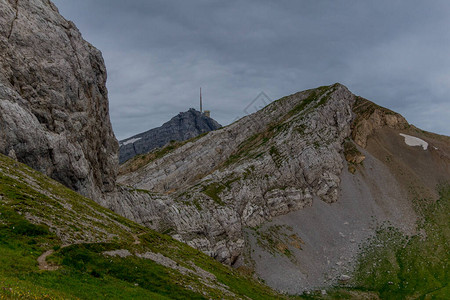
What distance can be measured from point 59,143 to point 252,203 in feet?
221

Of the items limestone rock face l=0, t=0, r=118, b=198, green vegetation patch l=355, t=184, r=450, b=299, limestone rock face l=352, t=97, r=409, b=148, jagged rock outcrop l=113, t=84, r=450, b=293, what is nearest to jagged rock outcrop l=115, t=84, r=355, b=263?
jagged rock outcrop l=113, t=84, r=450, b=293

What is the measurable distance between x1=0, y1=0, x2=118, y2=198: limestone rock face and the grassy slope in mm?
9308

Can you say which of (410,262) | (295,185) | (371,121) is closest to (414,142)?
(371,121)

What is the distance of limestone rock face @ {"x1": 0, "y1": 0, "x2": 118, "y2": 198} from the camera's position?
171 feet

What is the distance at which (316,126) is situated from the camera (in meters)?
140

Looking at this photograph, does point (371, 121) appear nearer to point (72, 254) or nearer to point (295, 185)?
point (295, 185)

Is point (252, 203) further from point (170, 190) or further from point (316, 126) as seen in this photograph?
point (316, 126)

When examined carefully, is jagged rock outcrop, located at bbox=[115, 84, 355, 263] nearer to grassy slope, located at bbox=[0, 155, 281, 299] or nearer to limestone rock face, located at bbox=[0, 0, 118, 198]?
limestone rock face, located at bbox=[0, 0, 118, 198]

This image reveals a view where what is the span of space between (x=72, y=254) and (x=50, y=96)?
40.3m

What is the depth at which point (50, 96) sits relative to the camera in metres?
59.9

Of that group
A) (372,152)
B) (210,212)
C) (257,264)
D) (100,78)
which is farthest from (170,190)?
(372,152)

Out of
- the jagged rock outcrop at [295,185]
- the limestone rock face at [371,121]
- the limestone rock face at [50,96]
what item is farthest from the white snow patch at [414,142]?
the limestone rock face at [50,96]

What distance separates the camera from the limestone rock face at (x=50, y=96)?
52.1m

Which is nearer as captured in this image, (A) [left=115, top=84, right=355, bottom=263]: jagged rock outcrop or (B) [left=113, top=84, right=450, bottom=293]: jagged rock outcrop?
(A) [left=115, top=84, right=355, bottom=263]: jagged rock outcrop
